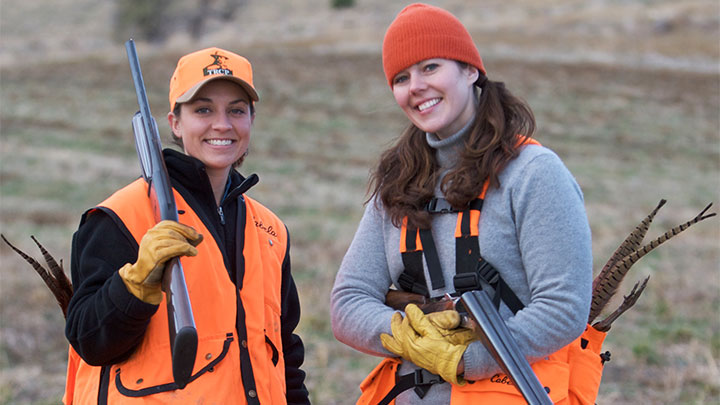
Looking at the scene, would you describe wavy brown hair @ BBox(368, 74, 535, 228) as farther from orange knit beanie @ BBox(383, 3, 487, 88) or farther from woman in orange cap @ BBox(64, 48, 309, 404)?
woman in orange cap @ BBox(64, 48, 309, 404)

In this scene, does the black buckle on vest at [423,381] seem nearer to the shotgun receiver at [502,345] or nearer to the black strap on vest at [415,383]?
the black strap on vest at [415,383]

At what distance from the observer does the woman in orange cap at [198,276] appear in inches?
100

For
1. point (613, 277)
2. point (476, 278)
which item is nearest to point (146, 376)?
point (476, 278)

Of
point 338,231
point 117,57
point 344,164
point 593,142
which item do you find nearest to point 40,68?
point 117,57

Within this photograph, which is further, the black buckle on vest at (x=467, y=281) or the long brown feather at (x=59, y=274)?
the long brown feather at (x=59, y=274)

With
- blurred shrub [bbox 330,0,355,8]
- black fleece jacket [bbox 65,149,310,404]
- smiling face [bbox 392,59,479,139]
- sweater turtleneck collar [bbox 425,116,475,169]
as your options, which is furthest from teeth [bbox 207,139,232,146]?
blurred shrub [bbox 330,0,355,8]

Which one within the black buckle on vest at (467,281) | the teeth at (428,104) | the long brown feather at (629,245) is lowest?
the long brown feather at (629,245)

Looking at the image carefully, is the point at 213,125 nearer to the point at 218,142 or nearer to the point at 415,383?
the point at 218,142

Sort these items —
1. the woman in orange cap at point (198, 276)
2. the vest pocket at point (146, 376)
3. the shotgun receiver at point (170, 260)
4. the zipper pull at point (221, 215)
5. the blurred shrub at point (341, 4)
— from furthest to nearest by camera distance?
1. the blurred shrub at point (341, 4)
2. the zipper pull at point (221, 215)
3. the vest pocket at point (146, 376)
4. the woman in orange cap at point (198, 276)
5. the shotgun receiver at point (170, 260)

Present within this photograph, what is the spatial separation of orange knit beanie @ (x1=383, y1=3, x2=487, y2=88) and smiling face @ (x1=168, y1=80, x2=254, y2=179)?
67 cm

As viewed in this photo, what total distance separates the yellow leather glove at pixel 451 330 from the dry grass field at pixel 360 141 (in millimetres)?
1609

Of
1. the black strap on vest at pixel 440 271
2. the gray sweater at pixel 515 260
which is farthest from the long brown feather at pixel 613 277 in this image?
the black strap on vest at pixel 440 271

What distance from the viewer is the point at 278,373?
3.07 meters

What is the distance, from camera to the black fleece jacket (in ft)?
8.27
